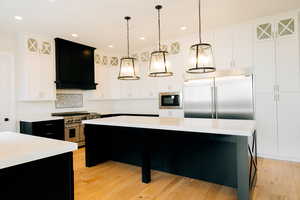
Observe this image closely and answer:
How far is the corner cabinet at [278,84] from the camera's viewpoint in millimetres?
3268

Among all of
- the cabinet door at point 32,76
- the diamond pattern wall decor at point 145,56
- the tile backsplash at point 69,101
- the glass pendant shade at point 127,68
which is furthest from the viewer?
the diamond pattern wall decor at point 145,56

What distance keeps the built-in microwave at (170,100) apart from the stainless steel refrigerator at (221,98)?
0.21 metres

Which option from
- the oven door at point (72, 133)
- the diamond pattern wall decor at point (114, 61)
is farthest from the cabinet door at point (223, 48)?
the oven door at point (72, 133)

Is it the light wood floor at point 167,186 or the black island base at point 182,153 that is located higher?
the black island base at point 182,153

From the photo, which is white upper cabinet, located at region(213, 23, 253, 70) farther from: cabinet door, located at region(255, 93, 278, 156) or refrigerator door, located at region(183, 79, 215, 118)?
cabinet door, located at region(255, 93, 278, 156)

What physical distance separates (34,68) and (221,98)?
4141 mm

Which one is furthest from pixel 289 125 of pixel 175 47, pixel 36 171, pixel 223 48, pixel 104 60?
pixel 104 60

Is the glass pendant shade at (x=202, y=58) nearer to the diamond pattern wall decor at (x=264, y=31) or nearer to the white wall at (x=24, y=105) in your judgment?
the diamond pattern wall decor at (x=264, y=31)

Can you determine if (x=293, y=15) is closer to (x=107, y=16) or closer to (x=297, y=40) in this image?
(x=297, y=40)

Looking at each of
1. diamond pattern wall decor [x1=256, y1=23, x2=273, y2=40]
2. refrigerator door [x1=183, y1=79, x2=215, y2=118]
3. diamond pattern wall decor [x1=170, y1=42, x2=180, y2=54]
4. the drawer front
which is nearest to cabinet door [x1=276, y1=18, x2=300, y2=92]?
diamond pattern wall decor [x1=256, y1=23, x2=273, y2=40]

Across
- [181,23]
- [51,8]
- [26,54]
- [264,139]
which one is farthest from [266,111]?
[26,54]

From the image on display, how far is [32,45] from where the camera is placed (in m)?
3.98

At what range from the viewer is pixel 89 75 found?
198 inches

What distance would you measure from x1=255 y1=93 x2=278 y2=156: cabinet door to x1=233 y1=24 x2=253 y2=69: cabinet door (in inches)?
27.3
